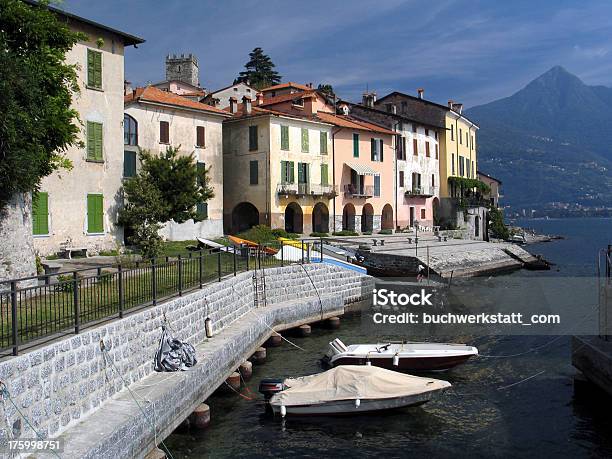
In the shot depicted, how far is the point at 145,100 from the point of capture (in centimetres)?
3706

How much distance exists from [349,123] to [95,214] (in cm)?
2972

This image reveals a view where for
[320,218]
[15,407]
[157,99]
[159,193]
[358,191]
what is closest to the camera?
[15,407]

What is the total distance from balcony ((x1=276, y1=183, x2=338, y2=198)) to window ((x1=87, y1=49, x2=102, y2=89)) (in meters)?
18.2

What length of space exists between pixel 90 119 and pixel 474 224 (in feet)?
166

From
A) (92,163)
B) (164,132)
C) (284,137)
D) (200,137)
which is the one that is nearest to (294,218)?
(284,137)

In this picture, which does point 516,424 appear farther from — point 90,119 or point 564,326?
point 90,119

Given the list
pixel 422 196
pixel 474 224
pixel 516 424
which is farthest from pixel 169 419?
pixel 474 224

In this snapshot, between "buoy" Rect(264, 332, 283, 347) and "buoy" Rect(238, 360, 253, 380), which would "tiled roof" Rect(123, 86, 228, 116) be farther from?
"buoy" Rect(238, 360, 253, 380)

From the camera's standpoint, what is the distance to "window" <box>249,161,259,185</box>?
46.0 meters

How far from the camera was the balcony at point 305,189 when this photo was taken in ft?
151

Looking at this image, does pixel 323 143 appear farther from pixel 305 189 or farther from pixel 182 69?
pixel 182 69

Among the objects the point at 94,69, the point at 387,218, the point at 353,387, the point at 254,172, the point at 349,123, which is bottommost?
the point at 353,387

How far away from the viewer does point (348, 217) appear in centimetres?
5472

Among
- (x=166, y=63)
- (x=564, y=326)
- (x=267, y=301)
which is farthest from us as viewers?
(x=166, y=63)
